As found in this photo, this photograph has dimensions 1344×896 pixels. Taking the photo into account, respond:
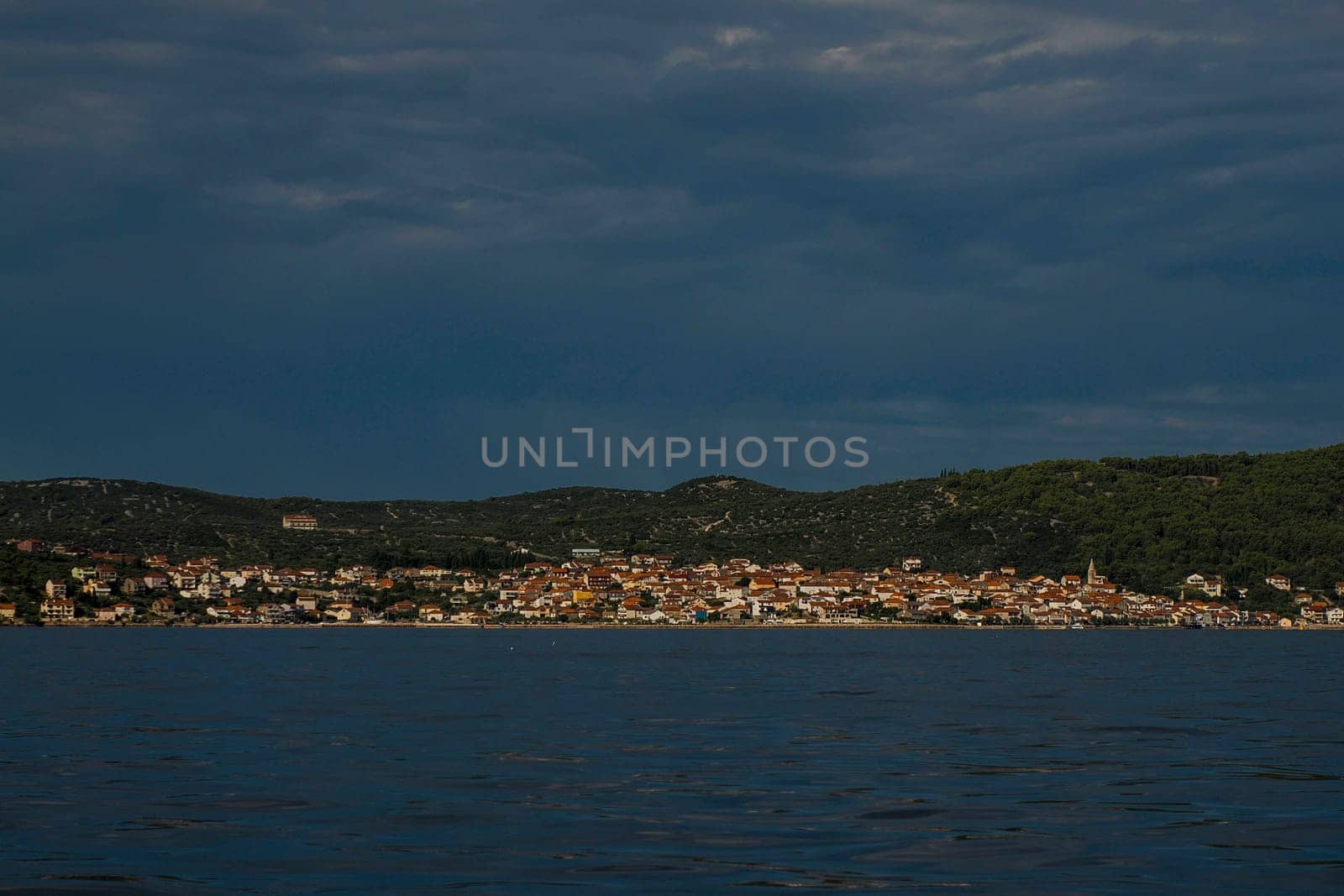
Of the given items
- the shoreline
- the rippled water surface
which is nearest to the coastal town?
the shoreline

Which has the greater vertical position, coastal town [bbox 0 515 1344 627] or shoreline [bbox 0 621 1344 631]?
coastal town [bbox 0 515 1344 627]

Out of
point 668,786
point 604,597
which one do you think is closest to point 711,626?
point 604,597

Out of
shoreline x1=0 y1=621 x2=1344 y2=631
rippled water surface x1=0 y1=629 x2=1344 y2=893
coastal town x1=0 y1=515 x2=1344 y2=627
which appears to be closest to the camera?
rippled water surface x1=0 y1=629 x2=1344 y2=893

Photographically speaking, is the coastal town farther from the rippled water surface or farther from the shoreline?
the rippled water surface

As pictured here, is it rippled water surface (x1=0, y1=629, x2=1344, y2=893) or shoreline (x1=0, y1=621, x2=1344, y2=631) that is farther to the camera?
shoreline (x1=0, y1=621, x2=1344, y2=631)

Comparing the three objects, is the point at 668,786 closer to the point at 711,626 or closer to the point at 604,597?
the point at 711,626

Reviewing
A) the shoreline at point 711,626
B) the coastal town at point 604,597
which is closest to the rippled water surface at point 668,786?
the shoreline at point 711,626

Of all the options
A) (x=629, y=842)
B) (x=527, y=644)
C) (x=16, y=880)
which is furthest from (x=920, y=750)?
(x=527, y=644)
